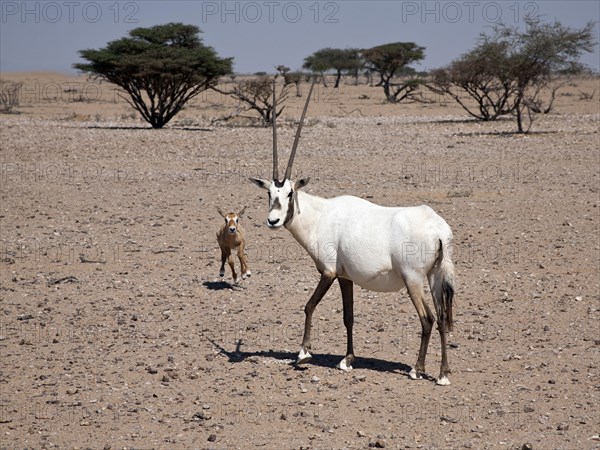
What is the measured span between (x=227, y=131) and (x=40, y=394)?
20.6m

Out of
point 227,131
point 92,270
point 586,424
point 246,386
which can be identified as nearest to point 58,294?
point 92,270

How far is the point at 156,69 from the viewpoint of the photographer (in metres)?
30.4

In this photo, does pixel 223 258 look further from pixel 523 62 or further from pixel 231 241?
pixel 523 62

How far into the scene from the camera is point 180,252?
12258mm

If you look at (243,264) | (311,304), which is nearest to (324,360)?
(311,304)

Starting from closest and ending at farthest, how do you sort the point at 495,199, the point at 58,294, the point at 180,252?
1. the point at 58,294
2. the point at 180,252
3. the point at 495,199

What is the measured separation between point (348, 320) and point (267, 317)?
1.82 meters

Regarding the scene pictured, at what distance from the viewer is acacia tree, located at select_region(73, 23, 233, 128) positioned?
30.6m

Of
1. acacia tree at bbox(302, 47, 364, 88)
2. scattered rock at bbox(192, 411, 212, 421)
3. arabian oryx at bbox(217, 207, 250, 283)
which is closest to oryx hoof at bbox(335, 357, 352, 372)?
scattered rock at bbox(192, 411, 212, 421)

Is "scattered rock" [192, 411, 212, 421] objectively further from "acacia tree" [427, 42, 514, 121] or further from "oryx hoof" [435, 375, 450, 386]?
"acacia tree" [427, 42, 514, 121]

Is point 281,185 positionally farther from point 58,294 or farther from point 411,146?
point 411,146

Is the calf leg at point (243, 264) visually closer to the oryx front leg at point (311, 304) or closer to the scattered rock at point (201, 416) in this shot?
the oryx front leg at point (311, 304)

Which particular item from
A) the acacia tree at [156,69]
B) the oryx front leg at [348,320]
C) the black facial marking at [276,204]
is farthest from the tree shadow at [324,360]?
→ the acacia tree at [156,69]

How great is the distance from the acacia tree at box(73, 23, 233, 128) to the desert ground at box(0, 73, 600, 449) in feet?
35.6
